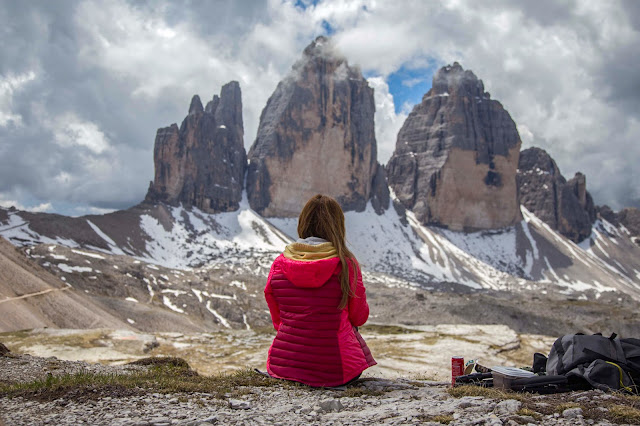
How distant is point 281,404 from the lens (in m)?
5.37

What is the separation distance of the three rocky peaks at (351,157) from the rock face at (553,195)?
0.41 meters

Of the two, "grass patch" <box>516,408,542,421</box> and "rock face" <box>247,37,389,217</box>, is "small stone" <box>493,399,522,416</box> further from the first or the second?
"rock face" <box>247,37,389,217</box>

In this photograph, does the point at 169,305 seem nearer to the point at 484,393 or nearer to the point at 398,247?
the point at 484,393

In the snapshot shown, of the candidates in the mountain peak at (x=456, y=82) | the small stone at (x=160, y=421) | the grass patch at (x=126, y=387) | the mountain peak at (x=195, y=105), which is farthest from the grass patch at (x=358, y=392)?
the mountain peak at (x=456, y=82)

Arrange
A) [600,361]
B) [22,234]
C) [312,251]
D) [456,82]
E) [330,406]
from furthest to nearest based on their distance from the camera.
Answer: [456,82], [22,234], [312,251], [600,361], [330,406]

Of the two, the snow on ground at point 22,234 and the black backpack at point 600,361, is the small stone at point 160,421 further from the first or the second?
the snow on ground at point 22,234

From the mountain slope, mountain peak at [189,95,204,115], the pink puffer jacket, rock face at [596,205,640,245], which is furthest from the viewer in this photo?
rock face at [596,205,640,245]

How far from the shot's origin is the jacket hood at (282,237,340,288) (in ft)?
18.7

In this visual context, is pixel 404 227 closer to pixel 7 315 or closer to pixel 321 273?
pixel 7 315

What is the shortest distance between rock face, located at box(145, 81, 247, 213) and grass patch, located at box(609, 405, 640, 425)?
11547 cm

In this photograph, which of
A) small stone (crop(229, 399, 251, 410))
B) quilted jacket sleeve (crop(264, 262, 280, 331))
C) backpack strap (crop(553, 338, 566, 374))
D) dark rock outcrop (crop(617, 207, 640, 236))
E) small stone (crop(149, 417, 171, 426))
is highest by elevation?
dark rock outcrop (crop(617, 207, 640, 236))

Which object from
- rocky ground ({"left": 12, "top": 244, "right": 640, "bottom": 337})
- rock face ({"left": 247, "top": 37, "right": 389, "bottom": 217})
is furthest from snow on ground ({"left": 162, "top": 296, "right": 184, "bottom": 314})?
rock face ({"left": 247, "top": 37, "right": 389, "bottom": 217})

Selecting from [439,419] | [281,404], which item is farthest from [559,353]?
[281,404]

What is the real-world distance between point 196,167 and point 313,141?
110ft
